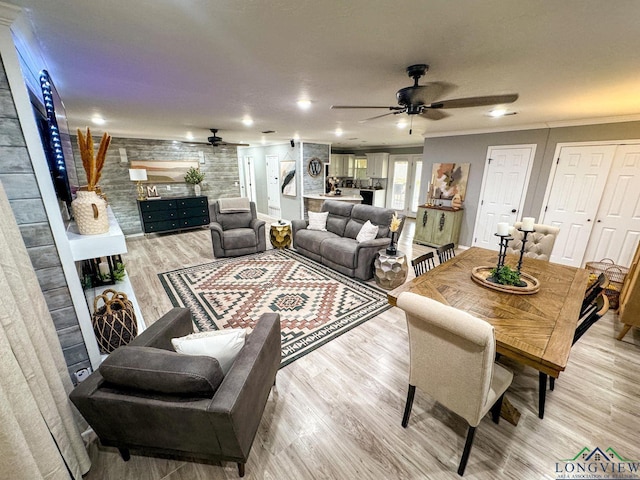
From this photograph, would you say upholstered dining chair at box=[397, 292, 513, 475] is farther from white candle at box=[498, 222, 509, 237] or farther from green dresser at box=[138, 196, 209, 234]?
green dresser at box=[138, 196, 209, 234]

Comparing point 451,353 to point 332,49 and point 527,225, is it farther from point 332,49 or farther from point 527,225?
point 332,49

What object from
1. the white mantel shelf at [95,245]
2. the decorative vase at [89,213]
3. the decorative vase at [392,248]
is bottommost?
the decorative vase at [392,248]

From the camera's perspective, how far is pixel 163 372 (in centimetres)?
110

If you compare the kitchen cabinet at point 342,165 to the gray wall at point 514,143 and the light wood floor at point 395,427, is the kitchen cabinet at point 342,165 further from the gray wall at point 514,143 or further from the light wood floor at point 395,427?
the light wood floor at point 395,427

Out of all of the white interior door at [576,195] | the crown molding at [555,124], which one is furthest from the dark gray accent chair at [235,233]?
the white interior door at [576,195]

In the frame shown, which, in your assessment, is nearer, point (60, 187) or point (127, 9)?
point (127, 9)

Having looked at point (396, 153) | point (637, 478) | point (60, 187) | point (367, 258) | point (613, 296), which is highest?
point (396, 153)

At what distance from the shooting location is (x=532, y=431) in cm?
161

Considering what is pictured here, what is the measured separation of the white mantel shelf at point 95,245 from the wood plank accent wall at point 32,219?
3.5 inches

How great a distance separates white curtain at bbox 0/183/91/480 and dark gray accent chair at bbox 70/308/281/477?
0.11 metres

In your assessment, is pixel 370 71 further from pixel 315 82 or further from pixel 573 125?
pixel 573 125

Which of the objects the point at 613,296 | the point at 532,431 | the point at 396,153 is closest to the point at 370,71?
the point at 532,431

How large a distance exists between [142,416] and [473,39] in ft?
8.73

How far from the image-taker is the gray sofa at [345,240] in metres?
3.61
